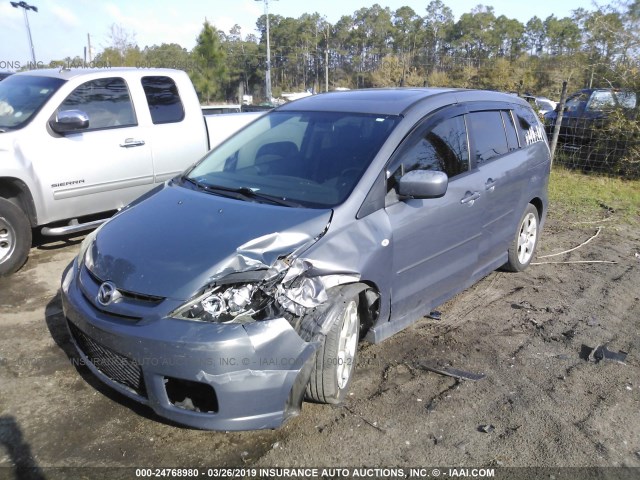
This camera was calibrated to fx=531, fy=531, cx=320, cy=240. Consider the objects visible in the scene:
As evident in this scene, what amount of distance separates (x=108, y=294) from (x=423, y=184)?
192 cm

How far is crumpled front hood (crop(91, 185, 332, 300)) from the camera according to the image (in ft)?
8.84

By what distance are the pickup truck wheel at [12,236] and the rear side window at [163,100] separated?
1.78 meters

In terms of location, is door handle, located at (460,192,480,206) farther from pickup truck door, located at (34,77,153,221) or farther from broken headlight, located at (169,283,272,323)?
pickup truck door, located at (34,77,153,221)

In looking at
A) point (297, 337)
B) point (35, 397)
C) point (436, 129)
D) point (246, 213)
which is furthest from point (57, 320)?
point (436, 129)

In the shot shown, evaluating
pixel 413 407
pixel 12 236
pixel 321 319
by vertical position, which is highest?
pixel 321 319

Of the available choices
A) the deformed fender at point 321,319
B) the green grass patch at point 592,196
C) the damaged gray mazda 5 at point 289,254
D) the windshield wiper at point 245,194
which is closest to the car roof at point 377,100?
the damaged gray mazda 5 at point 289,254

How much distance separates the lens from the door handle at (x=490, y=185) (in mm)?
4237

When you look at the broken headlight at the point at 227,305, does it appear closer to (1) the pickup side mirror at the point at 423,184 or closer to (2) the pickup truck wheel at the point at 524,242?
(1) the pickup side mirror at the point at 423,184

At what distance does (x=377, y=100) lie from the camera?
13.0ft

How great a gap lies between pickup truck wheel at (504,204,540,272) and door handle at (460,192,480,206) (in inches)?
46.1

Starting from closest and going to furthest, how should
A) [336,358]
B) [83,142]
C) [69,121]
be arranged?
[336,358], [69,121], [83,142]

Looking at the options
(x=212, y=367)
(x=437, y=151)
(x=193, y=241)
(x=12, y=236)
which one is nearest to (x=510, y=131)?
(x=437, y=151)

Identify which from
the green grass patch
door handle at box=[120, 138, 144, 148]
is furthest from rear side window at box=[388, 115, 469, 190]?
the green grass patch

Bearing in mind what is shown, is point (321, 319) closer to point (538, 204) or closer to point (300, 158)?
point (300, 158)
